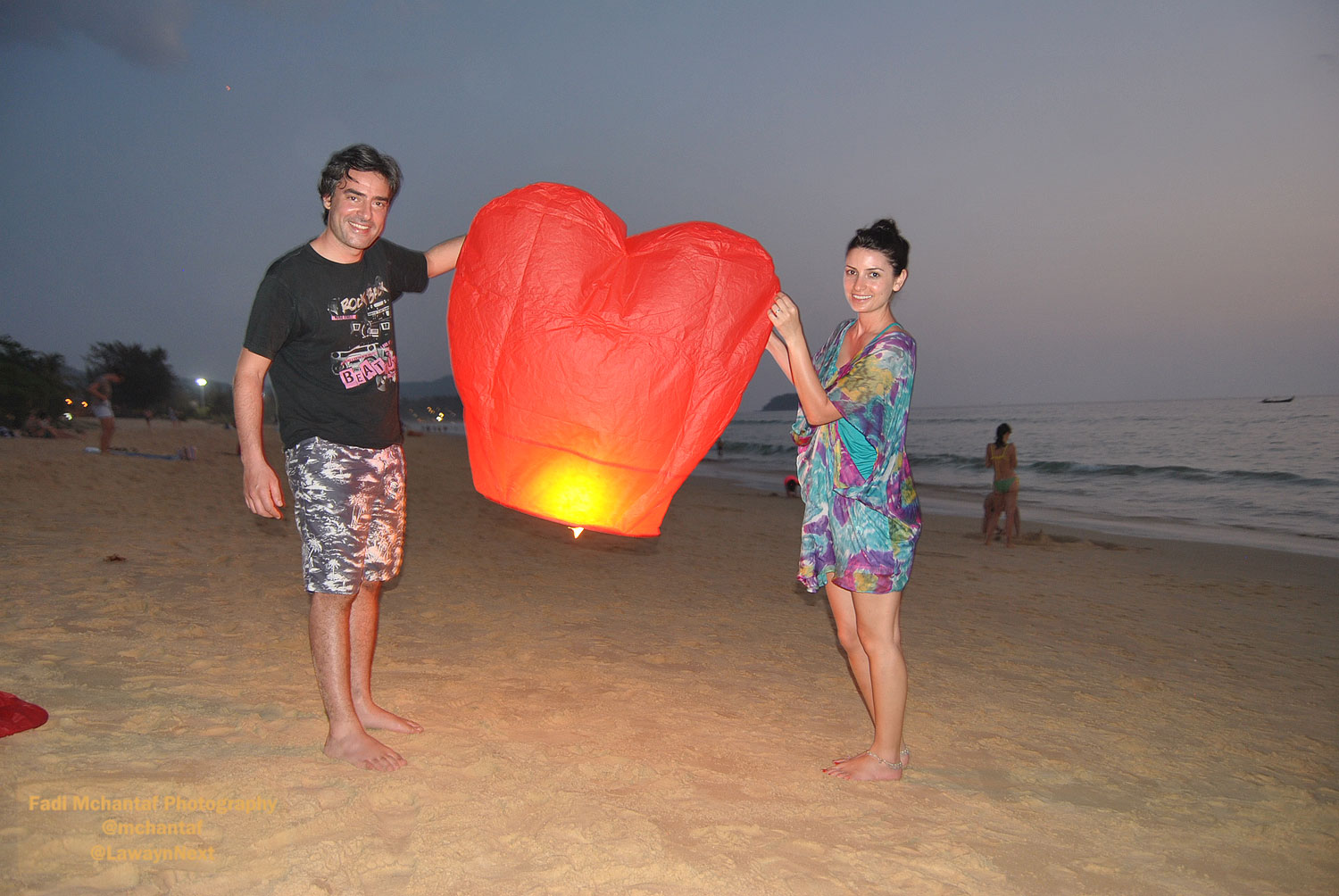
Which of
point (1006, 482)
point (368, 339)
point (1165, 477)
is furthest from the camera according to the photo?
point (1165, 477)

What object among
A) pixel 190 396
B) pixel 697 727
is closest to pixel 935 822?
pixel 697 727

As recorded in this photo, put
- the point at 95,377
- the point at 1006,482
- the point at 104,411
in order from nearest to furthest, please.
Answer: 1. the point at 1006,482
2. the point at 104,411
3. the point at 95,377

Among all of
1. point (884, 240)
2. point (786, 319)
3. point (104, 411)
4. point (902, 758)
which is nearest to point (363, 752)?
point (902, 758)

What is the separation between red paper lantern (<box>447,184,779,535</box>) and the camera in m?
2.46

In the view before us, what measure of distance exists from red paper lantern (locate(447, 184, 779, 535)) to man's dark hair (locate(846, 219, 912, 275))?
39cm

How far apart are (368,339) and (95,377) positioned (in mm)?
56543

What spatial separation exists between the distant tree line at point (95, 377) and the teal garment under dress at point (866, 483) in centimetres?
1456

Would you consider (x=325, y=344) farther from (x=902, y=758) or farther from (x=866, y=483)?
(x=902, y=758)

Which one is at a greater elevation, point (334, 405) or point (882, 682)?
point (334, 405)

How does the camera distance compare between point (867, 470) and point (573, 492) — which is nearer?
point (573, 492)

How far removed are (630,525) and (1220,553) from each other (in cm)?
1106

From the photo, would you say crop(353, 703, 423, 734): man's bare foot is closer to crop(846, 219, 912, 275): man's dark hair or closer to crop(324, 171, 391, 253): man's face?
crop(324, 171, 391, 253): man's face

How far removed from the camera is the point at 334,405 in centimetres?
272

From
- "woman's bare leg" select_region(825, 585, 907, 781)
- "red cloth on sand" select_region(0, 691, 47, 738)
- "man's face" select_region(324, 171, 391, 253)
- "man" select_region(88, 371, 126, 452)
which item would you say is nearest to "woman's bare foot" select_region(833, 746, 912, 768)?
"woman's bare leg" select_region(825, 585, 907, 781)
